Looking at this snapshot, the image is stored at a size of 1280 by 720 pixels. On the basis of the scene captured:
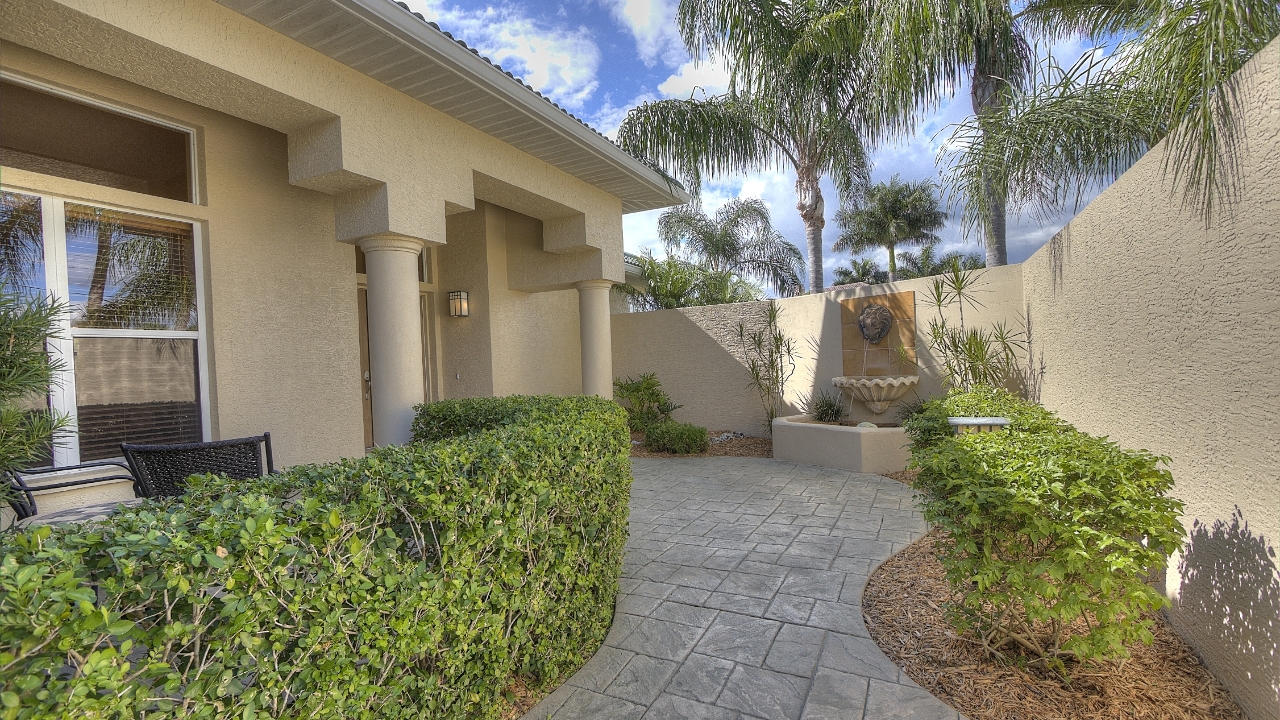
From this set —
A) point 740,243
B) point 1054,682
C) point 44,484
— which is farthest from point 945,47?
point 740,243

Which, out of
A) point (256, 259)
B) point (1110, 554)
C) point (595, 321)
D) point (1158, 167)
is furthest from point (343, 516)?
point (595, 321)

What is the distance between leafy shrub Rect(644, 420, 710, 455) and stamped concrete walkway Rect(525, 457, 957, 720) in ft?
8.67

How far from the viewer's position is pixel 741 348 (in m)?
9.85

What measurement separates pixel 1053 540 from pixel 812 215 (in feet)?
29.4

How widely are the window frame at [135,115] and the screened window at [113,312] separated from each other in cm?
39

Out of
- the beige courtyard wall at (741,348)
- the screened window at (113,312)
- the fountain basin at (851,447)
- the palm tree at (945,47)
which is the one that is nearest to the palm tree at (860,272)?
the beige courtyard wall at (741,348)

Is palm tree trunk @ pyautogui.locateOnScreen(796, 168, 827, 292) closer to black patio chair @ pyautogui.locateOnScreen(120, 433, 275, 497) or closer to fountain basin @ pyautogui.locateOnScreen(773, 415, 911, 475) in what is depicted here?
fountain basin @ pyautogui.locateOnScreen(773, 415, 911, 475)

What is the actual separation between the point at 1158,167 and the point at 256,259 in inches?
265

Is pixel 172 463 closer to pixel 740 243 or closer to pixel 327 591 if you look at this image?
pixel 327 591

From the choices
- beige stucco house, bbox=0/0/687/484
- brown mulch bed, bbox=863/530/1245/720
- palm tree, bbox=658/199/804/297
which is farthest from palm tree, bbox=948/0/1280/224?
palm tree, bbox=658/199/804/297

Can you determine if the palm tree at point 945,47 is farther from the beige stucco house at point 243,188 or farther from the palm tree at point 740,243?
the palm tree at point 740,243

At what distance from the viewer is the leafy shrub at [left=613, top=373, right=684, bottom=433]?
9797 millimetres

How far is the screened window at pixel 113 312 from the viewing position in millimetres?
4207

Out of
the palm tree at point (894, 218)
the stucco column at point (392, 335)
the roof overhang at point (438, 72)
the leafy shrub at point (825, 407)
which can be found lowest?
the leafy shrub at point (825, 407)
